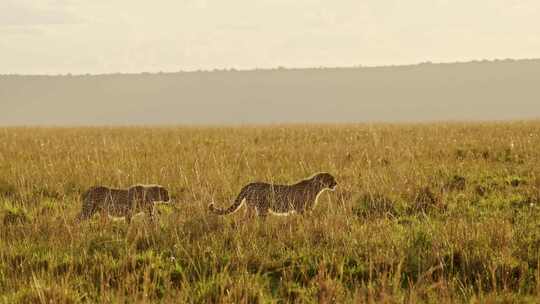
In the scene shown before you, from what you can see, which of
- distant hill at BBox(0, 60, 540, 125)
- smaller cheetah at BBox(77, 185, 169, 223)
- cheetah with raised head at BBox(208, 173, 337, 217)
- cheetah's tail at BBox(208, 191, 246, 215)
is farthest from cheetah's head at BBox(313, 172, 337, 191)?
distant hill at BBox(0, 60, 540, 125)

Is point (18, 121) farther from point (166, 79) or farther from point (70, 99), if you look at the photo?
point (166, 79)

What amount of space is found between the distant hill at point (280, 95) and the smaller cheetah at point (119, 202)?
108024 mm

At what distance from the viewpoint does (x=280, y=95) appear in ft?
449

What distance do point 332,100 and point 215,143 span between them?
114874mm

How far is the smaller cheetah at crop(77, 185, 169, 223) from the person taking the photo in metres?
7.36

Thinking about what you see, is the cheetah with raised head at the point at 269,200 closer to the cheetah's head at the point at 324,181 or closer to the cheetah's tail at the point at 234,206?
the cheetah's tail at the point at 234,206

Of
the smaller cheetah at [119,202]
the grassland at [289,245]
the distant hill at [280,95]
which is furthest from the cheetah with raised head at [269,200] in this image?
the distant hill at [280,95]

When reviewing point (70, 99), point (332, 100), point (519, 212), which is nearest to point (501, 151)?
point (519, 212)

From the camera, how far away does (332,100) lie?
13138 cm

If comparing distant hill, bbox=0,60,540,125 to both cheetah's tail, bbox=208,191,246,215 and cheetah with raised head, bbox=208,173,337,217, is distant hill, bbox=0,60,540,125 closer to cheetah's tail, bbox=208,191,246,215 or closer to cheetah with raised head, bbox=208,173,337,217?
cheetah with raised head, bbox=208,173,337,217

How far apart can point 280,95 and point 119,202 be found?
427 ft

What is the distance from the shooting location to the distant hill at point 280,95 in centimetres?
11988

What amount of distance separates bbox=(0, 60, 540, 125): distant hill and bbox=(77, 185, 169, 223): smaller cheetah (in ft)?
354

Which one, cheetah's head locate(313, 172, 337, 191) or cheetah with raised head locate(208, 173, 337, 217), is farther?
cheetah's head locate(313, 172, 337, 191)
